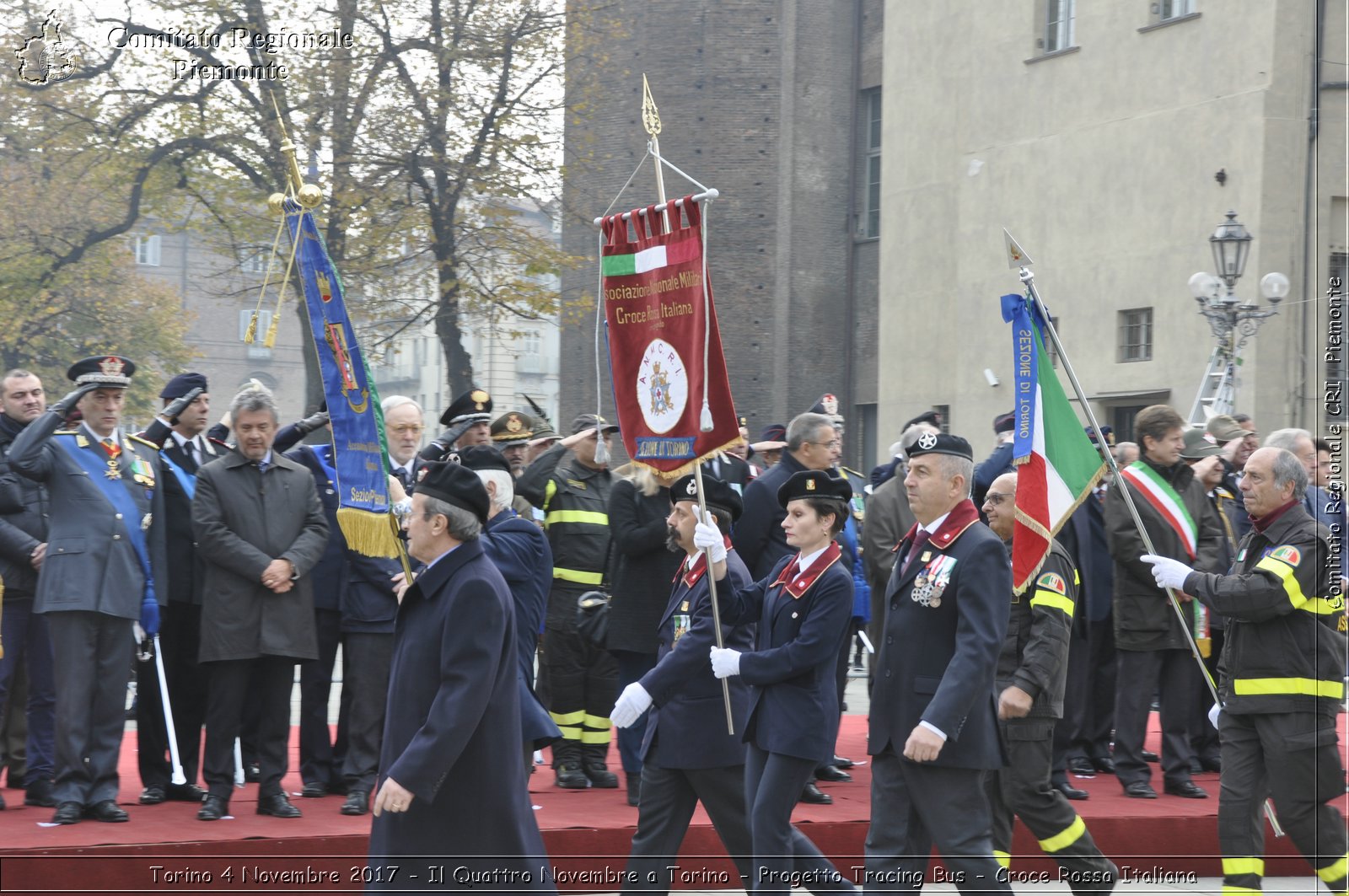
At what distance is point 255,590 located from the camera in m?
8.41

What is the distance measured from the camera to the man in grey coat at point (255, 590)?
831 centimetres

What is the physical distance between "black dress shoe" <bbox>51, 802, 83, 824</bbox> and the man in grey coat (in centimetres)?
59

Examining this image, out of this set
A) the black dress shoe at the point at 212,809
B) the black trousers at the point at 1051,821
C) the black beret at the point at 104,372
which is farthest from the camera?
the black beret at the point at 104,372

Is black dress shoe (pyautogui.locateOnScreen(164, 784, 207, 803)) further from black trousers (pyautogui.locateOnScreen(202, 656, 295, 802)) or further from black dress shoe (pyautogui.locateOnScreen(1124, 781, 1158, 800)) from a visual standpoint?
black dress shoe (pyautogui.locateOnScreen(1124, 781, 1158, 800))

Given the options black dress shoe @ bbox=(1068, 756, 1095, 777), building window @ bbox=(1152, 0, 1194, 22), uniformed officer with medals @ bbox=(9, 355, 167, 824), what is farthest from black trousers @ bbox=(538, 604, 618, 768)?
building window @ bbox=(1152, 0, 1194, 22)

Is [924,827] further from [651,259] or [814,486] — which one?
[651,259]

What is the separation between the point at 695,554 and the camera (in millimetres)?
7242

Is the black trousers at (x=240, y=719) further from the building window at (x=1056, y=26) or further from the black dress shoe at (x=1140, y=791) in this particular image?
the building window at (x=1056, y=26)

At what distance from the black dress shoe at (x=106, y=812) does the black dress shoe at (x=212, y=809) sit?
358 millimetres

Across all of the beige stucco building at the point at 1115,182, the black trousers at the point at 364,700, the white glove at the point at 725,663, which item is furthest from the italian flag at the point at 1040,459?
the beige stucco building at the point at 1115,182

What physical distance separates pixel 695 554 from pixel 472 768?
2.06 metres

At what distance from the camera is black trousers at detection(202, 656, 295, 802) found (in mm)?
8234

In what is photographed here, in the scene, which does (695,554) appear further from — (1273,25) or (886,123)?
(886,123)

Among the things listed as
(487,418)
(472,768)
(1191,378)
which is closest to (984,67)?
(1191,378)
